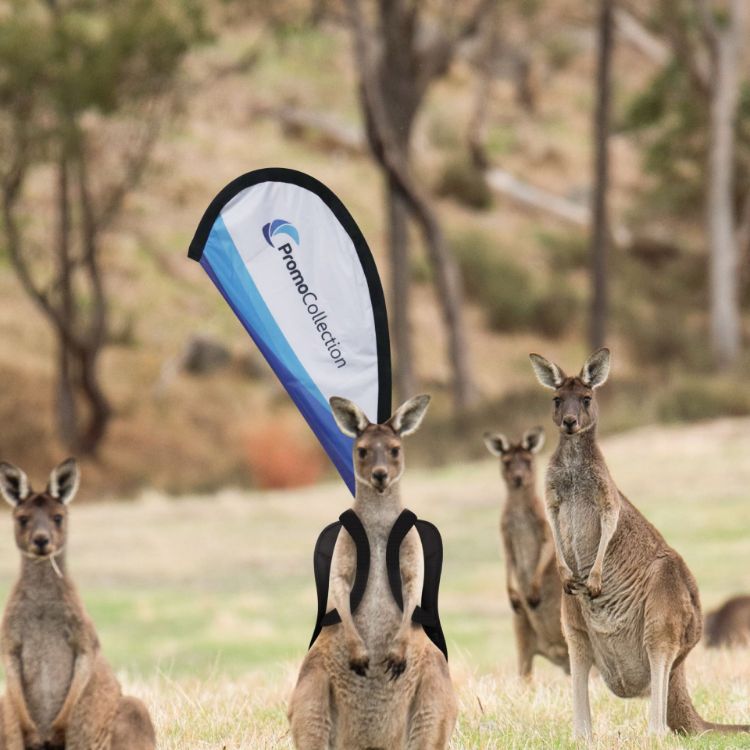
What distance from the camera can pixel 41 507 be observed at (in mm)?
4066

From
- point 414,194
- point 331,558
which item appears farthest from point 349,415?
point 414,194

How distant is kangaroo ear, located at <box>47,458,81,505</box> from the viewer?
4.13m

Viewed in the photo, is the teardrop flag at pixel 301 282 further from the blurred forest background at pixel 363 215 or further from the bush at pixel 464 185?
the bush at pixel 464 185

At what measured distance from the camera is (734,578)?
561 inches

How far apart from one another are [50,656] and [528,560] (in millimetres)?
3504

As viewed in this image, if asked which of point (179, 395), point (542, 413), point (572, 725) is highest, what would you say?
point (179, 395)

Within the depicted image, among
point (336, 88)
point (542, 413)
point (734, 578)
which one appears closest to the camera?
point (734, 578)

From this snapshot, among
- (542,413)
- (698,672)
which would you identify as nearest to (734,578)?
(698,672)

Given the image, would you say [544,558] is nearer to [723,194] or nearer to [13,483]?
[13,483]

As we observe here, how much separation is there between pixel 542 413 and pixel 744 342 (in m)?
12.5

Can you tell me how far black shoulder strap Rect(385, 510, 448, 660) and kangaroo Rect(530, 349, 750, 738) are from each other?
0.70 metres

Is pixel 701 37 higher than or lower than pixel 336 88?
lower

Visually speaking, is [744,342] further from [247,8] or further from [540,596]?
[540,596]

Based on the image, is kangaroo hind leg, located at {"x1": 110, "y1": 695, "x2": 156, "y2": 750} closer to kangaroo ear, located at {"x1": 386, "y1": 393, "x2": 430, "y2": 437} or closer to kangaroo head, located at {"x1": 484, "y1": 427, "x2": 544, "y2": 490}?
kangaroo ear, located at {"x1": 386, "y1": 393, "x2": 430, "y2": 437}
